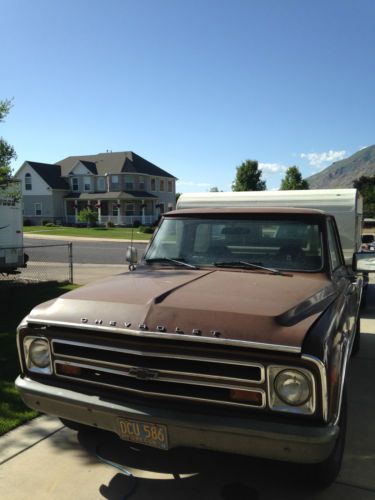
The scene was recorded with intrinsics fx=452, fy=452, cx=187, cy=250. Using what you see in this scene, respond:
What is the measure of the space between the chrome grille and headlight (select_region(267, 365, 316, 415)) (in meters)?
0.06

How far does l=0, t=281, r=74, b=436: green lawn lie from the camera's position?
4259 millimetres

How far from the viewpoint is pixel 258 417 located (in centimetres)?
253

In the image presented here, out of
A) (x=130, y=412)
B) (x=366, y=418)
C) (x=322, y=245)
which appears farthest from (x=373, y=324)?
(x=130, y=412)

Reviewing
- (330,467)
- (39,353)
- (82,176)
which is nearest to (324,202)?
(330,467)

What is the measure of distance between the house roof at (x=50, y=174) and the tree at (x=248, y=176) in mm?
20362

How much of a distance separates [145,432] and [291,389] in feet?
3.00

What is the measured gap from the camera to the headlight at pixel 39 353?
311 cm

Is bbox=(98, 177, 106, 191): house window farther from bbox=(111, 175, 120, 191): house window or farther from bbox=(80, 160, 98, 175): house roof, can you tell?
bbox=(111, 175, 120, 191): house window

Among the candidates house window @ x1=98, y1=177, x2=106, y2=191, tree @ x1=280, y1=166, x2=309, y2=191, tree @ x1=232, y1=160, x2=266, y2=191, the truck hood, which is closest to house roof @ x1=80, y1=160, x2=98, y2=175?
house window @ x1=98, y1=177, x2=106, y2=191

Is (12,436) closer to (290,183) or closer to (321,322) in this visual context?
(321,322)

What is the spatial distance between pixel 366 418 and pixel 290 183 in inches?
1807

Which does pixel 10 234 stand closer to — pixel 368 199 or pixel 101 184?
pixel 101 184

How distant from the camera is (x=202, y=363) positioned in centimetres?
266

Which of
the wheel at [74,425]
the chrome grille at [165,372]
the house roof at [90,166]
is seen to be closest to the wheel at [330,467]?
the chrome grille at [165,372]
